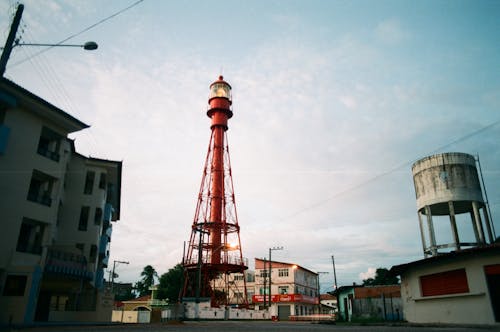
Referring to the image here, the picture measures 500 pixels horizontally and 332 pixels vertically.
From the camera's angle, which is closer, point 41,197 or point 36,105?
point 36,105

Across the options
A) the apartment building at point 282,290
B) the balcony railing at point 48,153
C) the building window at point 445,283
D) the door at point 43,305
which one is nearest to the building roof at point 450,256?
→ the building window at point 445,283

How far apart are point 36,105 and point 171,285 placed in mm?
40105

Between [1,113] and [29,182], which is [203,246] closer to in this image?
[29,182]

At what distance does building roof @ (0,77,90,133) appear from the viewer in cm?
2031

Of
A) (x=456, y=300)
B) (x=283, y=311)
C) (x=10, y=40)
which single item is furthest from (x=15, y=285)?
(x=283, y=311)

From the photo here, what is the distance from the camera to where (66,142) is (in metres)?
24.9

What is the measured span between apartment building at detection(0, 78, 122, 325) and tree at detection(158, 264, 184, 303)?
83.0ft

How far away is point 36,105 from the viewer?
21.9 metres

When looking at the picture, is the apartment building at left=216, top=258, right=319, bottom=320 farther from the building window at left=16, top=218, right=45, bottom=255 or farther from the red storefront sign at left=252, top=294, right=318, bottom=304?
the building window at left=16, top=218, right=45, bottom=255

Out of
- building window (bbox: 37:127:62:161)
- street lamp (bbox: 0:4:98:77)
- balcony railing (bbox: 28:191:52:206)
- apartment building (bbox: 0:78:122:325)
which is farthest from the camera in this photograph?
building window (bbox: 37:127:62:161)

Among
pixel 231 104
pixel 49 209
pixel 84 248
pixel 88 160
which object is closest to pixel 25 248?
pixel 49 209

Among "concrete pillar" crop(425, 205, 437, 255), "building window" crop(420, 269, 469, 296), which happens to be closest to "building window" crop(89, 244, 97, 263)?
"building window" crop(420, 269, 469, 296)

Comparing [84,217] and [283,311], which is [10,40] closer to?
[84,217]

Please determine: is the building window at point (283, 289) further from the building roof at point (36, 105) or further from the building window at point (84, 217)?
the building roof at point (36, 105)
